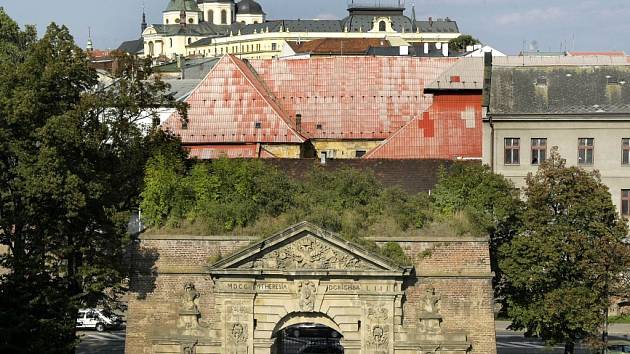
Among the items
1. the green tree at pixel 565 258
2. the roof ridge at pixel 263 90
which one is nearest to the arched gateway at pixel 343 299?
the green tree at pixel 565 258

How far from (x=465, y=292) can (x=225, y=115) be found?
106ft

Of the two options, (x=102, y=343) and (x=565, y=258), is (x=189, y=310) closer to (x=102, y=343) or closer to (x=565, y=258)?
(x=565, y=258)

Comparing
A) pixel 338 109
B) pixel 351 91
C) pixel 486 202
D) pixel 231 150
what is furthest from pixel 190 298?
pixel 351 91

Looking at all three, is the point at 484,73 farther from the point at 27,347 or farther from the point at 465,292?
the point at 27,347

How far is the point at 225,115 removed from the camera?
267 feet

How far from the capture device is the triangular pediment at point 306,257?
5047cm

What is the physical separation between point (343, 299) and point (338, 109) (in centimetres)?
3513

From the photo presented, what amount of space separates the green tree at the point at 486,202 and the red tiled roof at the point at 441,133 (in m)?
21.0

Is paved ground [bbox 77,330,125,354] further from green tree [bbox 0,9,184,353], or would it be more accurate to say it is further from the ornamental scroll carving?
the ornamental scroll carving

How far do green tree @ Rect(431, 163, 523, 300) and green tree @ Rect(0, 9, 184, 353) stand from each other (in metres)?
10.2

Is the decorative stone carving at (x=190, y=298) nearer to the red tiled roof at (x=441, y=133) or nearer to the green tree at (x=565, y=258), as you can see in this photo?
the green tree at (x=565, y=258)

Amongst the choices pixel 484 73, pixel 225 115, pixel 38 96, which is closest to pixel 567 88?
pixel 484 73

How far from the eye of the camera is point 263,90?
83.6 metres

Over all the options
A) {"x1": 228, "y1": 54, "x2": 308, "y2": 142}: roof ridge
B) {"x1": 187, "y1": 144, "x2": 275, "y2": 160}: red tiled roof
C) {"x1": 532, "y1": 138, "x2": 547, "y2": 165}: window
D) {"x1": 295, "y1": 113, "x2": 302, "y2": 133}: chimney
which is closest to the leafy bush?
{"x1": 532, "y1": 138, "x2": 547, "y2": 165}: window
